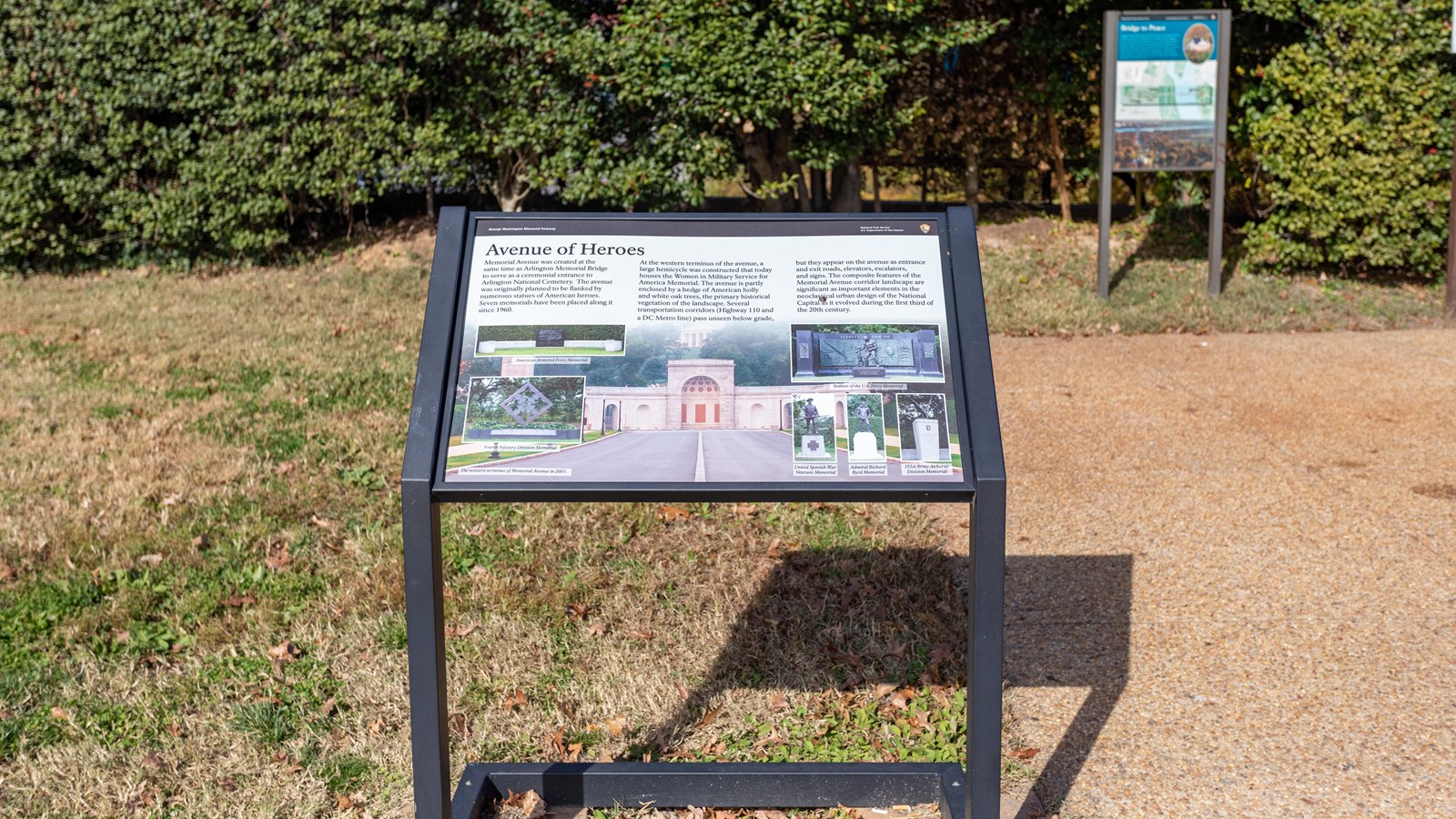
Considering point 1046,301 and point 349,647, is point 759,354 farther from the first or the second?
point 1046,301

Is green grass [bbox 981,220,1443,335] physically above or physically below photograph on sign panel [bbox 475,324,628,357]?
below

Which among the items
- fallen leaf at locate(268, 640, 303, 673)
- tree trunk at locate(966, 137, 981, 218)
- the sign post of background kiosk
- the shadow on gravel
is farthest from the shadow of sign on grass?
tree trunk at locate(966, 137, 981, 218)

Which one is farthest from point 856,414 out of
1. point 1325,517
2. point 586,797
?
point 1325,517

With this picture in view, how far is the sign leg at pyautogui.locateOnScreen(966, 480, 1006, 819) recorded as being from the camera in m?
2.90

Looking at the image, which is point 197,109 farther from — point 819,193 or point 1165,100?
point 1165,100

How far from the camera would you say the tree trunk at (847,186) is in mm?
12992

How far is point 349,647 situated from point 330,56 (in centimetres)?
847

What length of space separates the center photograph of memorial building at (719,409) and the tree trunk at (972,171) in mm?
10692

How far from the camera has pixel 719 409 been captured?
10.00 ft

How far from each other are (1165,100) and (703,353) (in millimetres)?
8224

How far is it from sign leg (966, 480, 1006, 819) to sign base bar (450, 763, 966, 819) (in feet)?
0.73

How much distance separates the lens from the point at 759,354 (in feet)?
10.1

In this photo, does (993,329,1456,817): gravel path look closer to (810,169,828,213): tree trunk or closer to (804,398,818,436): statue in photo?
(804,398,818,436): statue in photo

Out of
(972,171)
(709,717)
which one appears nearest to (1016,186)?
(972,171)
